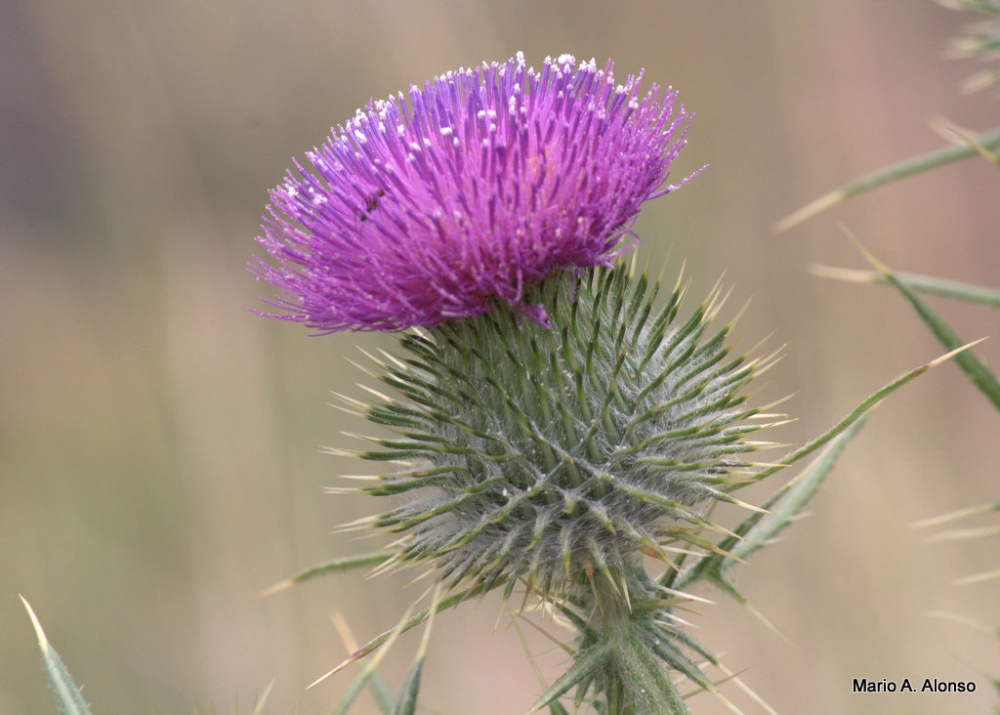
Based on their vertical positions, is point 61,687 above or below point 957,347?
below

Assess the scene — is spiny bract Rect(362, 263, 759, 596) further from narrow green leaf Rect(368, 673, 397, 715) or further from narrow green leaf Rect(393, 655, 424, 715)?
narrow green leaf Rect(368, 673, 397, 715)

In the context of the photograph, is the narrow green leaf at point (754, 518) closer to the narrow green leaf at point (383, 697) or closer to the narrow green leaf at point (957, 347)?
the narrow green leaf at point (957, 347)

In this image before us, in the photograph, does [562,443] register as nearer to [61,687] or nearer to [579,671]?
[579,671]

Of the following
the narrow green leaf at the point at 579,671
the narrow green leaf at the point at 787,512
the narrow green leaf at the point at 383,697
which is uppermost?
the narrow green leaf at the point at 787,512

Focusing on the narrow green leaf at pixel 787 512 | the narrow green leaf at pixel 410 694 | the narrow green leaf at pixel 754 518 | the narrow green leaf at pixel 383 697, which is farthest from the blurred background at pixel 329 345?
the narrow green leaf at pixel 410 694

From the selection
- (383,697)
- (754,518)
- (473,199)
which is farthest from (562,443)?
(383,697)
